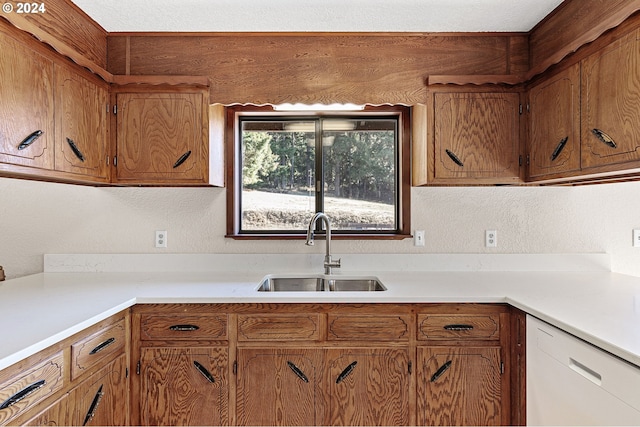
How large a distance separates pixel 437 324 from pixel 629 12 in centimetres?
144

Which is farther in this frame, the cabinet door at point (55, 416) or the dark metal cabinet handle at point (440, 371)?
the dark metal cabinet handle at point (440, 371)

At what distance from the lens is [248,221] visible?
241 centimetres

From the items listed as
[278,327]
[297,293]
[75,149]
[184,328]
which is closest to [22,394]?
[184,328]

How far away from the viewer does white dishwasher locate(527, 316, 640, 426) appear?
3.27 ft

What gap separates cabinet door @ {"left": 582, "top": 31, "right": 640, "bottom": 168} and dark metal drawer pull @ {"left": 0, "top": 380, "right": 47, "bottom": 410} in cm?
222

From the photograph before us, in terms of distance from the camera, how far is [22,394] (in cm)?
105

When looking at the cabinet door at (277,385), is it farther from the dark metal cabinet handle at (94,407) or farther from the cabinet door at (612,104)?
the cabinet door at (612,104)

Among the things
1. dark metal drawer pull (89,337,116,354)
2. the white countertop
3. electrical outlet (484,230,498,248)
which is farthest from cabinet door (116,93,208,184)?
electrical outlet (484,230,498,248)

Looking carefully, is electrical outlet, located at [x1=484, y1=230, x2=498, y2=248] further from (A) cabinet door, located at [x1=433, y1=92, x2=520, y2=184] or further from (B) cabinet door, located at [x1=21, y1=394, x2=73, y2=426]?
(B) cabinet door, located at [x1=21, y1=394, x2=73, y2=426]

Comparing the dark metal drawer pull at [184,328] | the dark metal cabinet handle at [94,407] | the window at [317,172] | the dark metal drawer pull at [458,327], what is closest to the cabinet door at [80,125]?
the window at [317,172]

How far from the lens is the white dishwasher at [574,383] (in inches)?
39.2

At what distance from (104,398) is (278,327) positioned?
756 millimetres

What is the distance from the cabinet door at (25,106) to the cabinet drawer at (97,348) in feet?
2.53

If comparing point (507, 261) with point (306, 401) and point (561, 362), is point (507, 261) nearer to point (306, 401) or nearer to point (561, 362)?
point (561, 362)
